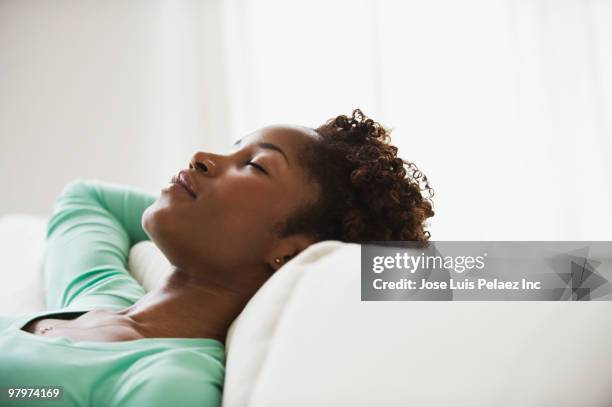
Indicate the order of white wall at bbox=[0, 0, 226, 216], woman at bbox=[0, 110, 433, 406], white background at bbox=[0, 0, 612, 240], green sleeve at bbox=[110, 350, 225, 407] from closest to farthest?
1. green sleeve at bbox=[110, 350, 225, 407]
2. woman at bbox=[0, 110, 433, 406]
3. white background at bbox=[0, 0, 612, 240]
4. white wall at bbox=[0, 0, 226, 216]

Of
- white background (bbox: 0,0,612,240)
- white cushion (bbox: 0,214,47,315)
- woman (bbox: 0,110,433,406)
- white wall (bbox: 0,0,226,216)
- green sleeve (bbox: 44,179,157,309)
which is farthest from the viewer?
white wall (bbox: 0,0,226,216)

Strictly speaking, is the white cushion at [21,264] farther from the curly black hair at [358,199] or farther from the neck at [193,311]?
the curly black hair at [358,199]

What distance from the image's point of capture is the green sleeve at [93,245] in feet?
4.22

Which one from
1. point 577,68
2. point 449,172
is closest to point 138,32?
point 449,172

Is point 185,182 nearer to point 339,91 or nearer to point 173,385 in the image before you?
point 173,385

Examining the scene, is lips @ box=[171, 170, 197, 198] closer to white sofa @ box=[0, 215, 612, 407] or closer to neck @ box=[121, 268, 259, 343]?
neck @ box=[121, 268, 259, 343]

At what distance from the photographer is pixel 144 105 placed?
11.6 ft

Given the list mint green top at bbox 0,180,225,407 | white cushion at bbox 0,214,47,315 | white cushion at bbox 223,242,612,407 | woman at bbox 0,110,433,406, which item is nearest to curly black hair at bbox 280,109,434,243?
woman at bbox 0,110,433,406

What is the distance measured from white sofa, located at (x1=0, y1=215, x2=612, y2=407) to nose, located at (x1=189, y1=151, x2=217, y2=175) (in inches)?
14.4

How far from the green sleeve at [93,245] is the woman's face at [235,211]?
28cm

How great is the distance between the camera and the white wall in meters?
3.48

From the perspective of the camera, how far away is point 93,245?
1422 mm

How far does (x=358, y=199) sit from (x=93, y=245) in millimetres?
657

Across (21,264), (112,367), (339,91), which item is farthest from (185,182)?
(339,91)
